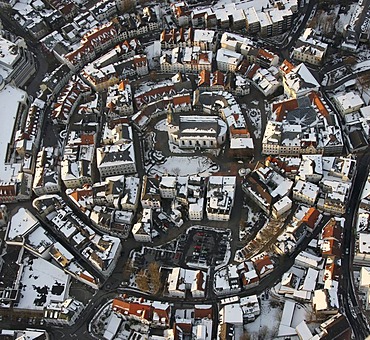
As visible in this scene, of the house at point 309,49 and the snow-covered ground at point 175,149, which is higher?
the house at point 309,49

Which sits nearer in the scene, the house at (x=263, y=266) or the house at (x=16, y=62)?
the house at (x=263, y=266)

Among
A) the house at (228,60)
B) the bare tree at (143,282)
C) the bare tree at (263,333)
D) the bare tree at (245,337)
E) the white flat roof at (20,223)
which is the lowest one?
the bare tree at (245,337)

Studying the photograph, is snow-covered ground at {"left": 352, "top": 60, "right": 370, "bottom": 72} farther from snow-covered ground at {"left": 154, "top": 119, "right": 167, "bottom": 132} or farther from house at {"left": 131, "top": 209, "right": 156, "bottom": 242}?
house at {"left": 131, "top": 209, "right": 156, "bottom": 242}

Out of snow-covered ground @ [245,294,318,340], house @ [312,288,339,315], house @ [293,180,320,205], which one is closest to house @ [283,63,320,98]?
house @ [293,180,320,205]

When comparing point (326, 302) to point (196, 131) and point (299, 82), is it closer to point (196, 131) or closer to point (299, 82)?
point (196, 131)

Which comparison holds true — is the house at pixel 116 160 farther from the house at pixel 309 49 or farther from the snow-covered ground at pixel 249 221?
the house at pixel 309 49

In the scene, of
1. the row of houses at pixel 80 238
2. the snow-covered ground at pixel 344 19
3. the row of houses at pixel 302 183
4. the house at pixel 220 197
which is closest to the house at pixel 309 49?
the snow-covered ground at pixel 344 19

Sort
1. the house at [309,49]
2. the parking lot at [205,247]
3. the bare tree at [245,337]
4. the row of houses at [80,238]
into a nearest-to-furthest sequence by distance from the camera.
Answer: the bare tree at [245,337], the row of houses at [80,238], the parking lot at [205,247], the house at [309,49]

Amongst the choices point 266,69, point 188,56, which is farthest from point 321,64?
point 188,56
